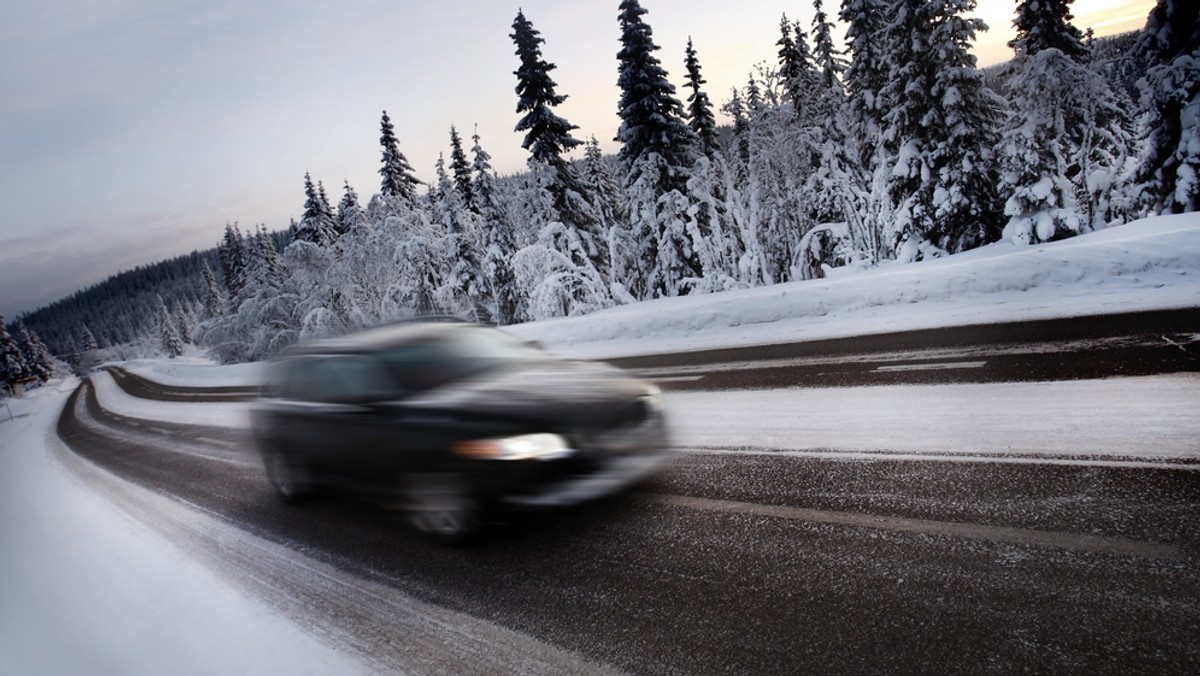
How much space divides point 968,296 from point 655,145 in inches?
627

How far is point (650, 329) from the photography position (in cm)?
1447

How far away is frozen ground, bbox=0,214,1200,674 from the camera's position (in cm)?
403

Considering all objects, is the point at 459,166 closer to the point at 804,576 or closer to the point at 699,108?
the point at 699,108

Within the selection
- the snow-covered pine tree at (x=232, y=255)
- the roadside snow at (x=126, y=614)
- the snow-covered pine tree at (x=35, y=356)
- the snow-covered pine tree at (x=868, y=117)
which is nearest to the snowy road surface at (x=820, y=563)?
the roadside snow at (x=126, y=614)

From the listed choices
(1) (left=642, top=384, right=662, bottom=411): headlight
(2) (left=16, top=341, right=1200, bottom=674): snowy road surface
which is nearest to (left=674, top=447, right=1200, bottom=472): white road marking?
(2) (left=16, top=341, right=1200, bottom=674): snowy road surface

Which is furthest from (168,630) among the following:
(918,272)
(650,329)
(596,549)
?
(918,272)

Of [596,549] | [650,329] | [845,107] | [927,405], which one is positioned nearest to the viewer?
[596,549]

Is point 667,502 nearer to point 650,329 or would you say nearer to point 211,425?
point 650,329

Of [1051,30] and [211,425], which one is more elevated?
[1051,30]

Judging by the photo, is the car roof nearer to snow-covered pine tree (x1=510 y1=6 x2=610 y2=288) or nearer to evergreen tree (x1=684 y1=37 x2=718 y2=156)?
snow-covered pine tree (x1=510 y1=6 x2=610 y2=288)

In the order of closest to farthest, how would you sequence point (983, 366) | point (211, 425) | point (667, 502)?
point (667, 502) → point (983, 366) → point (211, 425)

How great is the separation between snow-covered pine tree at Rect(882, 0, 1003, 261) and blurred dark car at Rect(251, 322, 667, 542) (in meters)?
18.7

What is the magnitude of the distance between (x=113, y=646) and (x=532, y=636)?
3.41 m

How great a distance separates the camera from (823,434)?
5.34 metres
